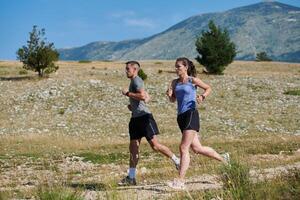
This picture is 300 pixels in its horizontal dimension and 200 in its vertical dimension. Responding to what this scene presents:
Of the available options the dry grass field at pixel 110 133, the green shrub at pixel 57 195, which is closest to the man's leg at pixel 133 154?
the dry grass field at pixel 110 133

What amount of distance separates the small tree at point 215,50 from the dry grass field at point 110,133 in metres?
6.70

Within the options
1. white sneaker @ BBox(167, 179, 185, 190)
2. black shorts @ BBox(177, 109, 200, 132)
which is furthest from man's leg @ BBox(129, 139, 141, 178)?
white sneaker @ BBox(167, 179, 185, 190)

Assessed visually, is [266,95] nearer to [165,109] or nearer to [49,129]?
[165,109]

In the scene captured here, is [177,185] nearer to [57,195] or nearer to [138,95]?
[138,95]

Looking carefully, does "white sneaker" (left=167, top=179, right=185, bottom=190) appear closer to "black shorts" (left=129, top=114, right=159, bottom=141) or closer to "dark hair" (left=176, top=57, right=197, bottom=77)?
"black shorts" (left=129, top=114, right=159, bottom=141)

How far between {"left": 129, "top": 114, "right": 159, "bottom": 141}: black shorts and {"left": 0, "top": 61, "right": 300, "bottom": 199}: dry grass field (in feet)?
3.98

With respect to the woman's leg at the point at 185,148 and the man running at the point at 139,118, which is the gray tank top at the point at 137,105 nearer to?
the man running at the point at 139,118

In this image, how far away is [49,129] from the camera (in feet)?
89.3

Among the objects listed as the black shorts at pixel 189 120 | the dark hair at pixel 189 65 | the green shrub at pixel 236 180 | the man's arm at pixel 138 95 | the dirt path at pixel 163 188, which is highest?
the dark hair at pixel 189 65

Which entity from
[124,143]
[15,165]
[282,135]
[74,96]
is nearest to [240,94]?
[74,96]

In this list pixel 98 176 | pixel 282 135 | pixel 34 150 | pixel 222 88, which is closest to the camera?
pixel 98 176

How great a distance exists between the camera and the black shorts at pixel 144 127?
37.1 feet

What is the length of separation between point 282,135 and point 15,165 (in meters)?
12.5

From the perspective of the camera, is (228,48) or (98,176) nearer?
(98,176)
